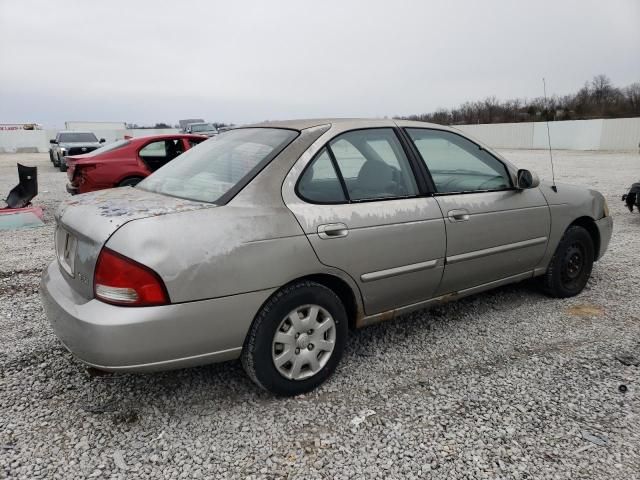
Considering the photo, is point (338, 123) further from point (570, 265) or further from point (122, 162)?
point (122, 162)

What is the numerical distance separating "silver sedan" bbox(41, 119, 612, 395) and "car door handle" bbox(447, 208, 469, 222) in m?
0.01

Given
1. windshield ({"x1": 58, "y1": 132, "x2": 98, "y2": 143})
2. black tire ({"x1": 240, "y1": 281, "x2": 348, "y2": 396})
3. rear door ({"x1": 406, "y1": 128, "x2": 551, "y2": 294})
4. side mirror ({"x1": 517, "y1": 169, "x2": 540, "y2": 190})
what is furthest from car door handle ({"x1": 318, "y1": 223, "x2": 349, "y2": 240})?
windshield ({"x1": 58, "y1": 132, "x2": 98, "y2": 143})

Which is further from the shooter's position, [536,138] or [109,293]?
[536,138]

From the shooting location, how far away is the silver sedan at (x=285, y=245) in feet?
7.68

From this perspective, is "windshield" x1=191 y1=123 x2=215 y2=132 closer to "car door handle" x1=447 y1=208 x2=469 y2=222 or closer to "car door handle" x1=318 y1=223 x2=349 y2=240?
"car door handle" x1=447 y1=208 x2=469 y2=222

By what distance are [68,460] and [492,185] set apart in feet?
10.5

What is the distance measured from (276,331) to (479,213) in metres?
1.73

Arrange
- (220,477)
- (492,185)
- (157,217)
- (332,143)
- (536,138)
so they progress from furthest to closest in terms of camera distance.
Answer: (536,138) < (492,185) < (332,143) < (157,217) < (220,477)

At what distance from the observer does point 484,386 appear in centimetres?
296

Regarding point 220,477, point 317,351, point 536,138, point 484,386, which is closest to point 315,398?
point 317,351

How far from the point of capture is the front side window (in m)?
3.46

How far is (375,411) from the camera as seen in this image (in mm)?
2727

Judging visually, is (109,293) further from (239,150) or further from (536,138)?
(536,138)

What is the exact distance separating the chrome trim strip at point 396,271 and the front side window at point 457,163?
524 mm
